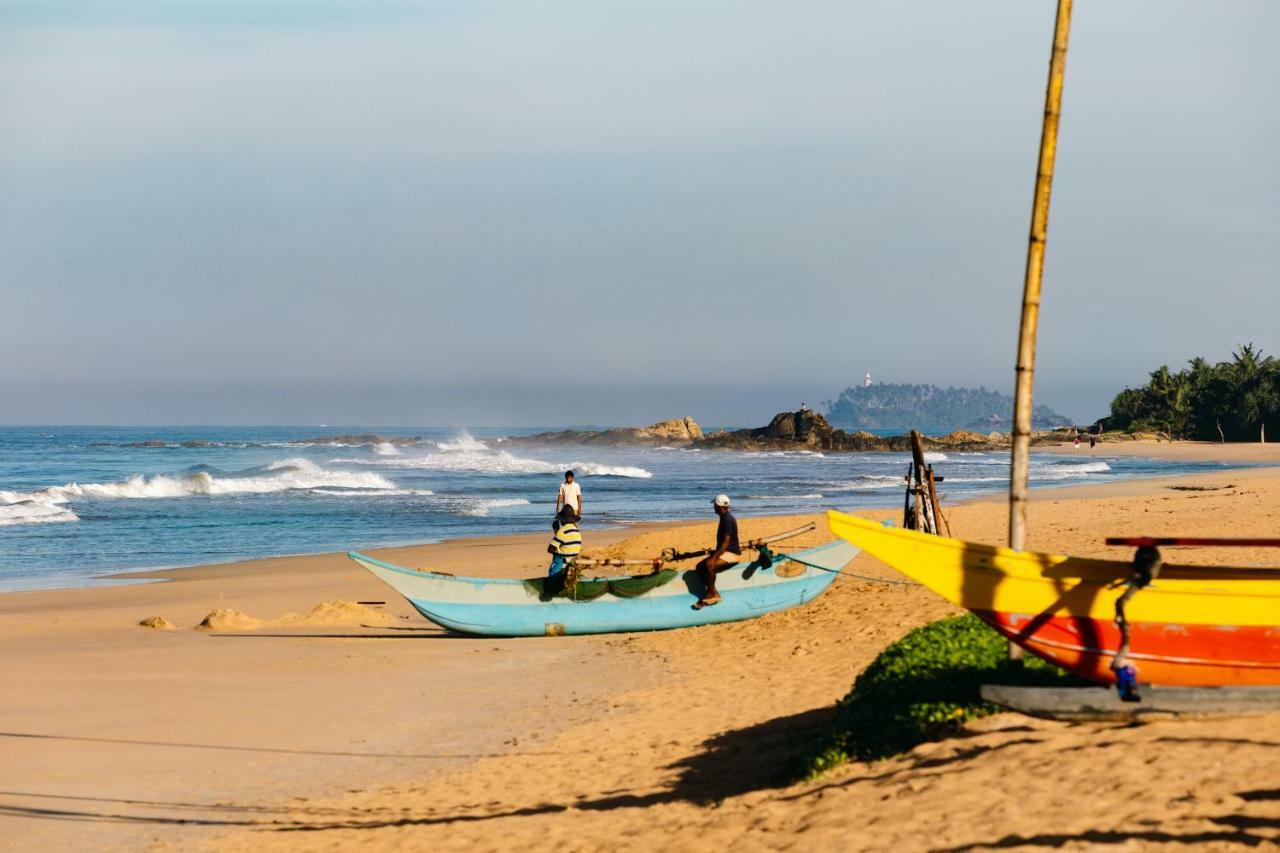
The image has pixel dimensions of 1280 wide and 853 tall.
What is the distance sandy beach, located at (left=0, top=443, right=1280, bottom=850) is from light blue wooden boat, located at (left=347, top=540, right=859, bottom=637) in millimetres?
260

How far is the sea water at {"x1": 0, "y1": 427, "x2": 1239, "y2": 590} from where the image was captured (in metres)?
31.0

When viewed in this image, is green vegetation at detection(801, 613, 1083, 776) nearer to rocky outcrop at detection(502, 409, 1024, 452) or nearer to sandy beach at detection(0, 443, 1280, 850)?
sandy beach at detection(0, 443, 1280, 850)

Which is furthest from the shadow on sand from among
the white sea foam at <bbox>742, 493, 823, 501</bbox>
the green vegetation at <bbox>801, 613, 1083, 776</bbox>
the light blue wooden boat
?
the white sea foam at <bbox>742, 493, 823, 501</bbox>

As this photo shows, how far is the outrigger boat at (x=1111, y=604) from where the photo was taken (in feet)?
25.9

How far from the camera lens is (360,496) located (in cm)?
4853

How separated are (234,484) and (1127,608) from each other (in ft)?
170

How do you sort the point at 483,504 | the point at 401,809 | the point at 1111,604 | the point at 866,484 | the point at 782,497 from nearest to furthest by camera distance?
the point at 1111,604 < the point at 401,809 < the point at 483,504 < the point at 782,497 < the point at 866,484

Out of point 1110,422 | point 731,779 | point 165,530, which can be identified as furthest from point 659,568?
point 1110,422

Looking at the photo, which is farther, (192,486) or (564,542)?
(192,486)

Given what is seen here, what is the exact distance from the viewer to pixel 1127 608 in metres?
8.12

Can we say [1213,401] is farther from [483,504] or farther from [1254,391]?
[483,504]

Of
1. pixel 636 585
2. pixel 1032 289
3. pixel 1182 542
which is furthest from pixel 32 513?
pixel 1182 542

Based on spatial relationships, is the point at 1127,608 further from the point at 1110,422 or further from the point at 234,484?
the point at 1110,422

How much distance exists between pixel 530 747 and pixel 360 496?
3896cm
